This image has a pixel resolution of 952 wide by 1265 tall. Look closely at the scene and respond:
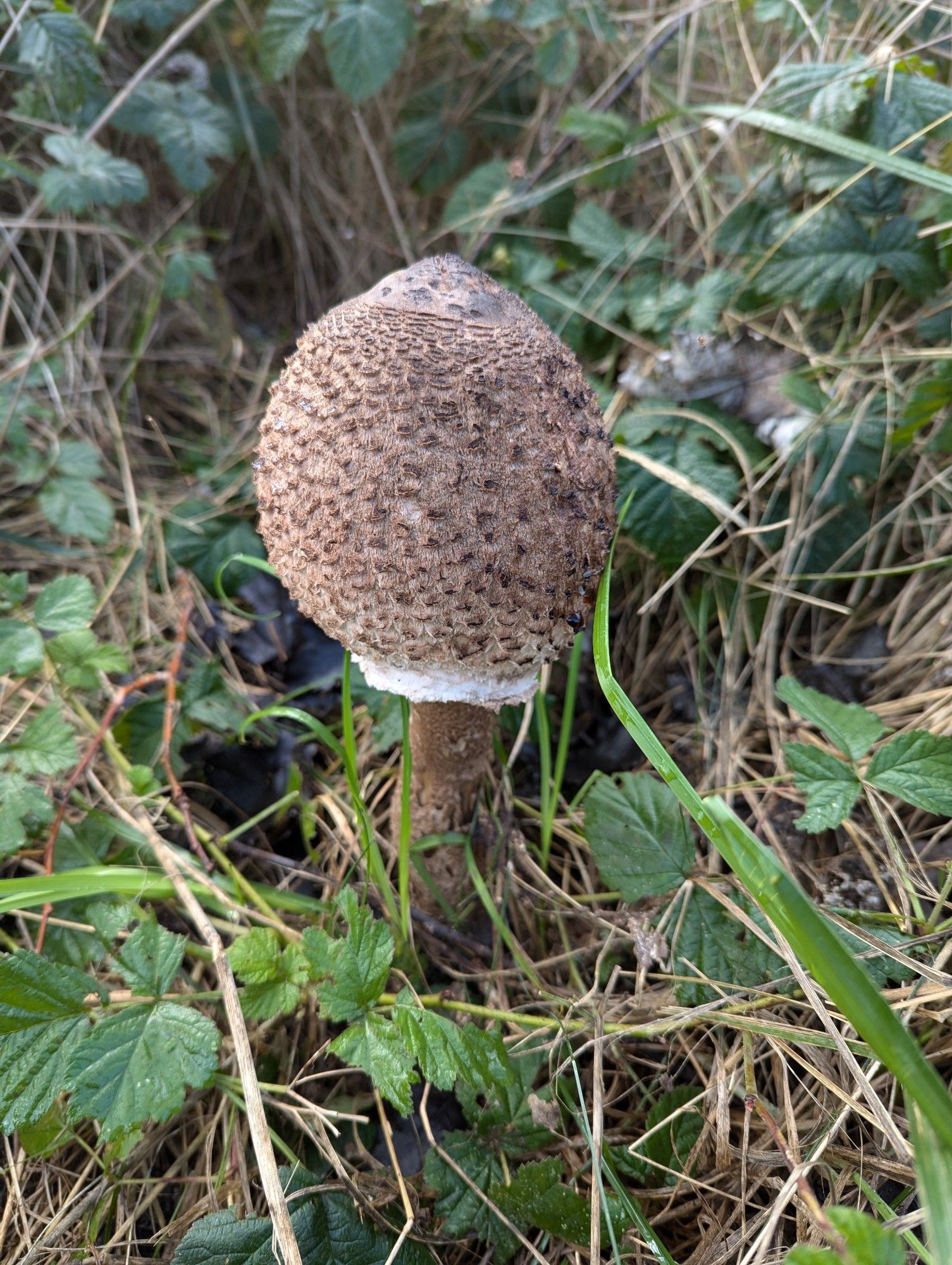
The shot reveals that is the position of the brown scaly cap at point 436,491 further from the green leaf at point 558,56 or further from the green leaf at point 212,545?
the green leaf at point 558,56

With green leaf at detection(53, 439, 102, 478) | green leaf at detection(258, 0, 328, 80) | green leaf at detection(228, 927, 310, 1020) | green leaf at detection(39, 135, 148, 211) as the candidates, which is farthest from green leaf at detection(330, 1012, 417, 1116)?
green leaf at detection(258, 0, 328, 80)

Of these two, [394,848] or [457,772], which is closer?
[457,772]

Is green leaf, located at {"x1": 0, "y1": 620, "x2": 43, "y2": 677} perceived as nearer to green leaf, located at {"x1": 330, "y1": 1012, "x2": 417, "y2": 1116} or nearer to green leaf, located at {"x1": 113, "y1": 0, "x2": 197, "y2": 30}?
green leaf, located at {"x1": 330, "y1": 1012, "x2": 417, "y2": 1116}

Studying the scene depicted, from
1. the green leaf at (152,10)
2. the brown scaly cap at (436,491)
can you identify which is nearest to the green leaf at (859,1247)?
the brown scaly cap at (436,491)

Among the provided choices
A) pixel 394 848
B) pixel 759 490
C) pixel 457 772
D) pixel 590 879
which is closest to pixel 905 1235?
pixel 590 879

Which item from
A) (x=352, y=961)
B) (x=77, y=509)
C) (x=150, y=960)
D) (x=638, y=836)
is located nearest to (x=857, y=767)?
(x=638, y=836)

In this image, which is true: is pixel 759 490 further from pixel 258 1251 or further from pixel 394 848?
pixel 258 1251
